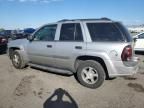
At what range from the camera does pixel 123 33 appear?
18.2 feet

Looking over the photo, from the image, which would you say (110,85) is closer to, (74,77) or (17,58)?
(74,77)

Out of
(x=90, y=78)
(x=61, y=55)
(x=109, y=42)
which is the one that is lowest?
(x=90, y=78)

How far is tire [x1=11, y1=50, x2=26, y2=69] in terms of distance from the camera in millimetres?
7931

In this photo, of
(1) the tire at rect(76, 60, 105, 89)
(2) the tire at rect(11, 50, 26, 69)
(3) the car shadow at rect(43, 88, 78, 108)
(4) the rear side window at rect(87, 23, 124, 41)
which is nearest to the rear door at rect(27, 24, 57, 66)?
(2) the tire at rect(11, 50, 26, 69)

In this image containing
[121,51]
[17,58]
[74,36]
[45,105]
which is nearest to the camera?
[45,105]

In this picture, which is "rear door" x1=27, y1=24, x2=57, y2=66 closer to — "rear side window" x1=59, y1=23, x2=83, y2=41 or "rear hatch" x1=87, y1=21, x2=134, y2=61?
"rear side window" x1=59, y1=23, x2=83, y2=41

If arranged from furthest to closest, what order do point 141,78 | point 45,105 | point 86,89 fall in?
point 141,78 < point 86,89 < point 45,105

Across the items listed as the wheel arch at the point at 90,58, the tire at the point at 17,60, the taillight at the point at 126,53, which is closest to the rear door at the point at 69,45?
the wheel arch at the point at 90,58

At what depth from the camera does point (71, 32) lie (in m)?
6.35

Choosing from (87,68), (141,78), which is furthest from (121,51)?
(141,78)

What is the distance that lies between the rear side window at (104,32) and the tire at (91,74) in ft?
2.41

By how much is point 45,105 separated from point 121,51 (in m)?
2.36

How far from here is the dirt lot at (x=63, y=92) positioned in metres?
4.82

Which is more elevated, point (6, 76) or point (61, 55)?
point (61, 55)
